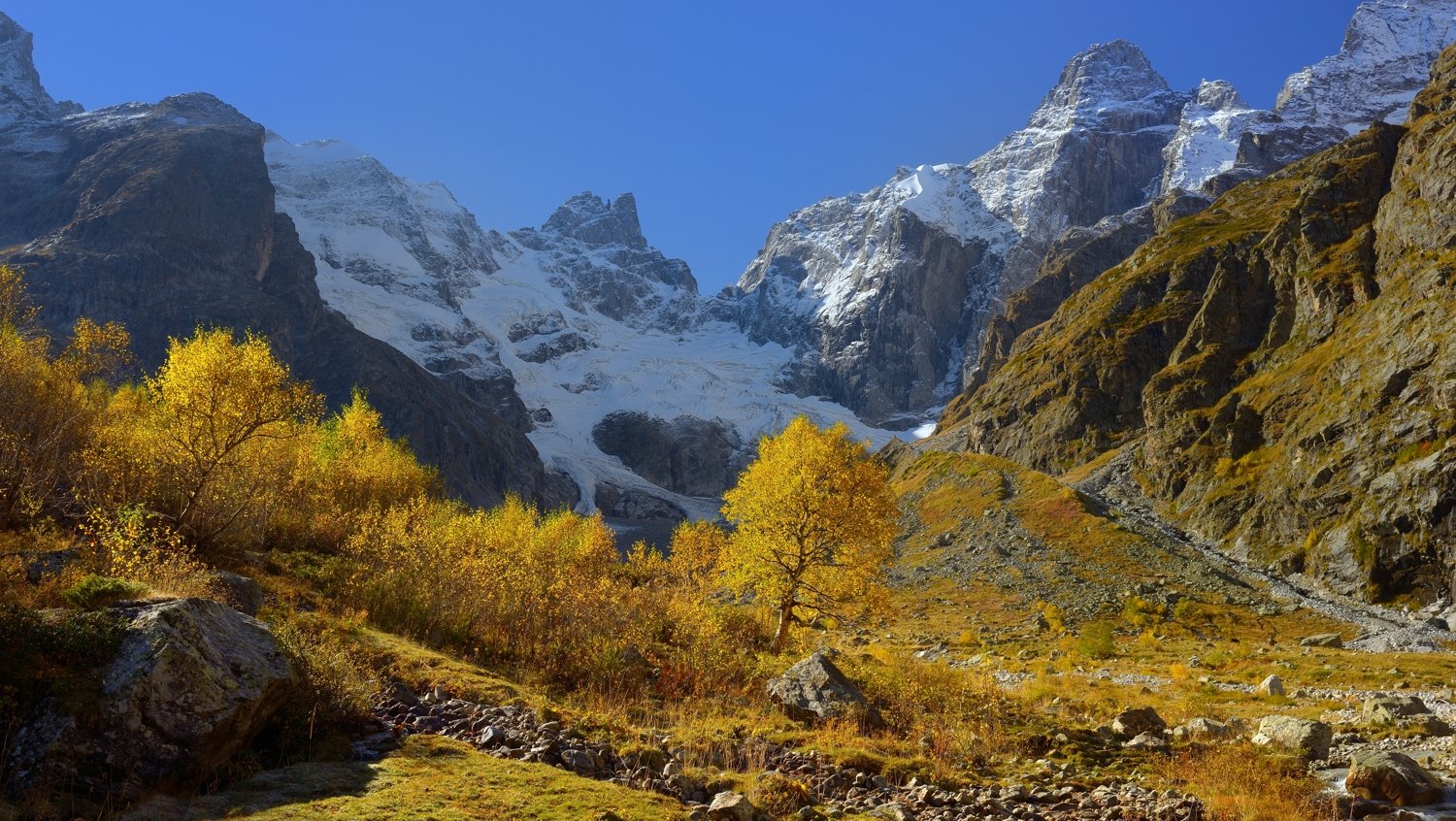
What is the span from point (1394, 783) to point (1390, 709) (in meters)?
7.78

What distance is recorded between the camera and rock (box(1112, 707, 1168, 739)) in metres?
16.9

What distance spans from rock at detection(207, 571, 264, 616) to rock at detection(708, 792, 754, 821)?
12511 millimetres

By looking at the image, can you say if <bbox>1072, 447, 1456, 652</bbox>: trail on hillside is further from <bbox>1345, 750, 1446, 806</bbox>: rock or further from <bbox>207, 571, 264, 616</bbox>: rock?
<bbox>207, 571, 264, 616</bbox>: rock

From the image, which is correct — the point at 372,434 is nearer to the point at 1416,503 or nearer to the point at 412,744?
the point at 412,744

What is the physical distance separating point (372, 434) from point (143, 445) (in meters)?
32.5

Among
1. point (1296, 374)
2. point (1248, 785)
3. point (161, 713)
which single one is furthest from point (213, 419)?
point (1296, 374)

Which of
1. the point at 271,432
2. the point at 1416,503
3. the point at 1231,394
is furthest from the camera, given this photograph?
the point at 1231,394

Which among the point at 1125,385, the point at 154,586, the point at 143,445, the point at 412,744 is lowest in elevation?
the point at 412,744

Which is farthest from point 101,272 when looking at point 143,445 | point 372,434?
point 143,445

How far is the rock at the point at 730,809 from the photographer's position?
1064 centimetres

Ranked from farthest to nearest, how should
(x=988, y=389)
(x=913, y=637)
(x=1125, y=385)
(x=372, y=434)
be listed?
(x=988, y=389)
(x=1125, y=385)
(x=372, y=434)
(x=913, y=637)

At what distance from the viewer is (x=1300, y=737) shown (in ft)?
48.5

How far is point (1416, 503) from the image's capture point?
51.2 meters

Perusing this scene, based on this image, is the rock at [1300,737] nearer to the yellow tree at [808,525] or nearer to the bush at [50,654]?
the yellow tree at [808,525]
